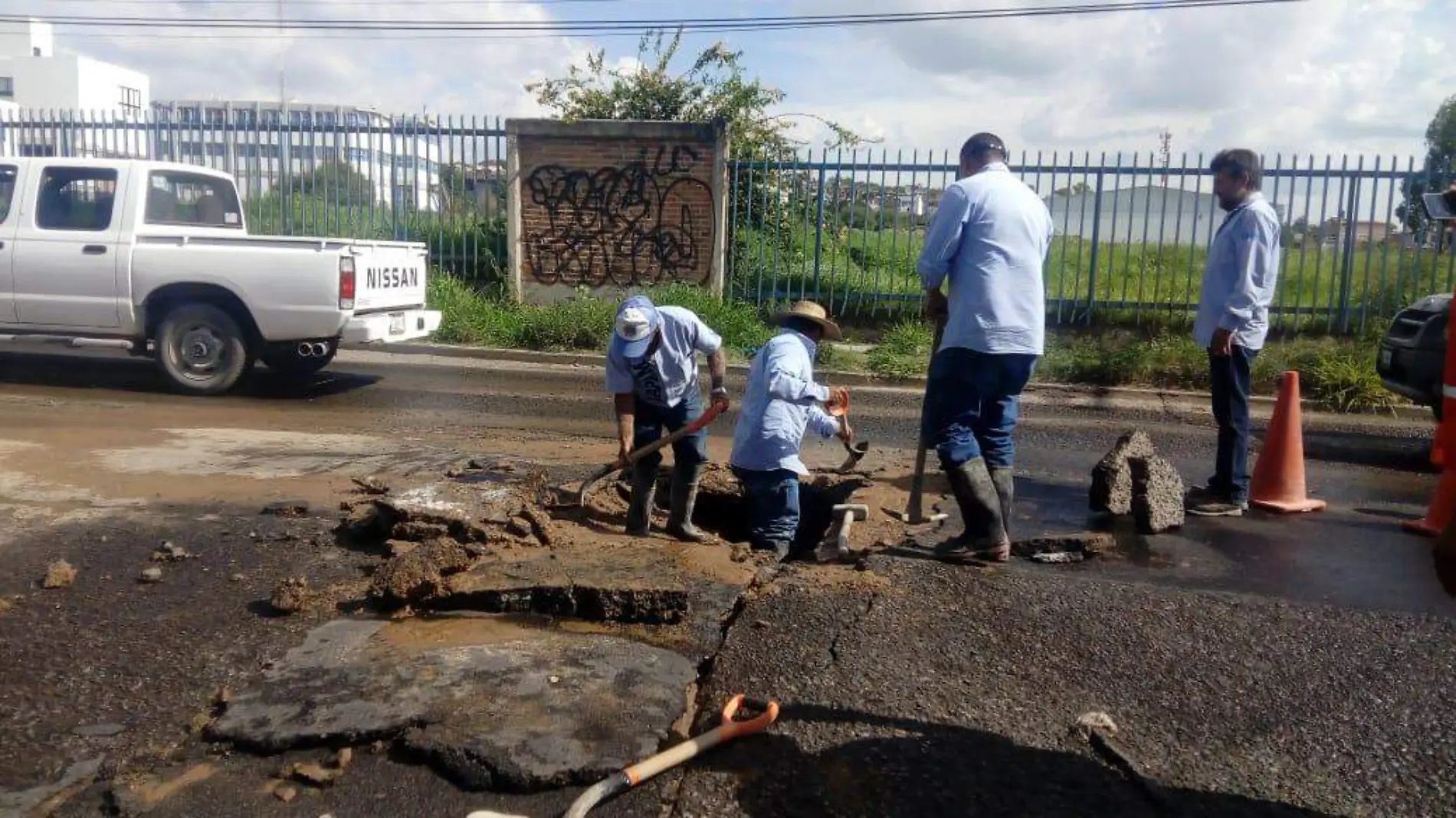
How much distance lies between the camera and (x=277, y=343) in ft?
31.7

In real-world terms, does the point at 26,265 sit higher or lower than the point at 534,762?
higher

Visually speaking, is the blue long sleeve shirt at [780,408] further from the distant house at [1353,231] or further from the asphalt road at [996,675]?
the distant house at [1353,231]

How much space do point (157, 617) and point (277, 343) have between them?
585 cm

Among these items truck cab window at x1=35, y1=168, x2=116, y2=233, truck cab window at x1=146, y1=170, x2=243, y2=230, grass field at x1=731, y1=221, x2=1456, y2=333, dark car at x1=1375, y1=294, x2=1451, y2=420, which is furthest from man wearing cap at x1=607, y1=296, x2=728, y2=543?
grass field at x1=731, y1=221, x2=1456, y2=333

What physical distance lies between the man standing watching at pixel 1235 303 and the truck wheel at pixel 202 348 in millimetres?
7187

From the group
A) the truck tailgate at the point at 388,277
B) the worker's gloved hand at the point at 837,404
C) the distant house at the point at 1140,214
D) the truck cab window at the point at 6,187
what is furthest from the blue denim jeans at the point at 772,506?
the distant house at the point at 1140,214

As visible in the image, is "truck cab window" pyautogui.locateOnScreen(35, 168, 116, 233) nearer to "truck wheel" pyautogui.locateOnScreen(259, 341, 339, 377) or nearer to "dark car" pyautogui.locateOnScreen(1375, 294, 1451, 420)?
"truck wheel" pyautogui.locateOnScreen(259, 341, 339, 377)

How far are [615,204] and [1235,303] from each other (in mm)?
10068

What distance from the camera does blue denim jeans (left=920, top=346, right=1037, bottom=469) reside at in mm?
5016

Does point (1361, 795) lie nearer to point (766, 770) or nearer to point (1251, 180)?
point (766, 770)

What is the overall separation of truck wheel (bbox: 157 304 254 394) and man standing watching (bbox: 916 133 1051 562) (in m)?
6.50

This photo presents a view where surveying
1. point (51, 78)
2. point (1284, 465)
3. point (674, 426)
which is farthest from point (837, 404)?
point (51, 78)

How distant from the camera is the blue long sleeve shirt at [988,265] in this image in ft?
16.5

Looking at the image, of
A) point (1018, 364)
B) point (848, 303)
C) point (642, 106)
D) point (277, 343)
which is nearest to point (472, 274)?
point (642, 106)
